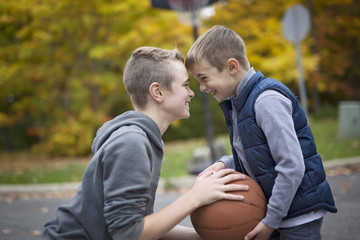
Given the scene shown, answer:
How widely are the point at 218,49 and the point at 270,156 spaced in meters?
0.83

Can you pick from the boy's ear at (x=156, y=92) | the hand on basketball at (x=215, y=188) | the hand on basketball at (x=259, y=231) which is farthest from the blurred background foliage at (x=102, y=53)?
the hand on basketball at (x=259, y=231)

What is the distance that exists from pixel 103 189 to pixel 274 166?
1.12m

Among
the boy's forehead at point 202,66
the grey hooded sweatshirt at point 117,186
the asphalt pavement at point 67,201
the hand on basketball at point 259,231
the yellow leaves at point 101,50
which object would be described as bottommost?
the asphalt pavement at point 67,201

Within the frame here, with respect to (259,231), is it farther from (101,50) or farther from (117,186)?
(101,50)

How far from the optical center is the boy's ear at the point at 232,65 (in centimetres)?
265

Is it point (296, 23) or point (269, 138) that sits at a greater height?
point (269, 138)

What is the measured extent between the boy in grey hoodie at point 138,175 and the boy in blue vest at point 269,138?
21 cm

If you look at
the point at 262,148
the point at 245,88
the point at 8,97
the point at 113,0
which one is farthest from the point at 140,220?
the point at 8,97

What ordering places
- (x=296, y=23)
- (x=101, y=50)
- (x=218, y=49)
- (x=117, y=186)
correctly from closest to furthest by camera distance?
(x=117, y=186) < (x=218, y=49) < (x=296, y=23) < (x=101, y=50)

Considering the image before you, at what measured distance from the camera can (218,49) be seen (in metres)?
2.66

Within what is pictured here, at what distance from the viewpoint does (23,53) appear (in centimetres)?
1385

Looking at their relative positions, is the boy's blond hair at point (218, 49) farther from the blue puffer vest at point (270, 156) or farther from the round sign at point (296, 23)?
the round sign at point (296, 23)

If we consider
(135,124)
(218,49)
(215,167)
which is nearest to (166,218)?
(135,124)

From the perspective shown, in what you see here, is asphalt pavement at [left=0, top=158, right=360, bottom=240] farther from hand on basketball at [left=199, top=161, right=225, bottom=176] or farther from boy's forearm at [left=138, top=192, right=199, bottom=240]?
boy's forearm at [left=138, top=192, right=199, bottom=240]
